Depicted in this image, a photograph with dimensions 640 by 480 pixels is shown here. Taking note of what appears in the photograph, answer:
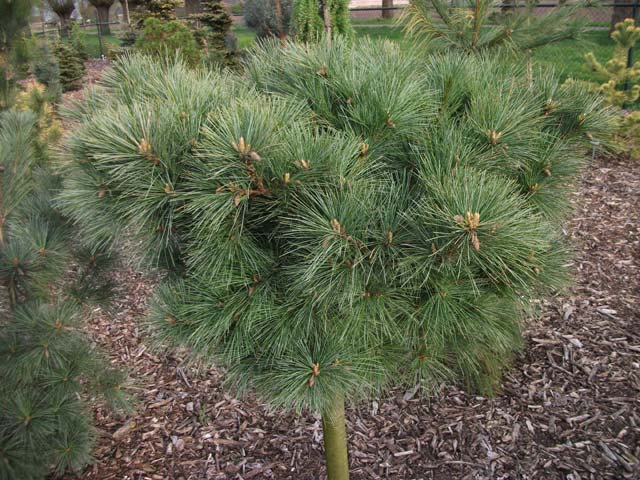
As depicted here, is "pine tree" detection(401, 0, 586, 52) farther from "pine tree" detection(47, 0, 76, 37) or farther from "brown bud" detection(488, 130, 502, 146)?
"pine tree" detection(47, 0, 76, 37)

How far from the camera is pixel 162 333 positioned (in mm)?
1869

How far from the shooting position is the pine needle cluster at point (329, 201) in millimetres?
1443

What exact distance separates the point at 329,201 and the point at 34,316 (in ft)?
4.69

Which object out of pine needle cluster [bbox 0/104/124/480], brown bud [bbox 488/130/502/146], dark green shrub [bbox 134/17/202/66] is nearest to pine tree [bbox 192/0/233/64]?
dark green shrub [bbox 134/17/202/66]

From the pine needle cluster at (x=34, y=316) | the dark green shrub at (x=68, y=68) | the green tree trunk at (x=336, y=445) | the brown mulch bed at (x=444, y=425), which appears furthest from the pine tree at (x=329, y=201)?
the dark green shrub at (x=68, y=68)

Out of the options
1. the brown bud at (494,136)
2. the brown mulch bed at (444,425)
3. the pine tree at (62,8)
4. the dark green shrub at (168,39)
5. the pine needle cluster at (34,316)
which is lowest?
the brown mulch bed at (444,425)

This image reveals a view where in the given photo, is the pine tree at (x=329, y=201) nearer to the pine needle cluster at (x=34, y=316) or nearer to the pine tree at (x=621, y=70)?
the pine needle cluster at (x=34, y=316)

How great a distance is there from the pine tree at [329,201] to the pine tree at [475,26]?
5.08ft

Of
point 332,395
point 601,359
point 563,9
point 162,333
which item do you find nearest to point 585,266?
point 601,359

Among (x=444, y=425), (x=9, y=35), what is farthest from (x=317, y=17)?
(x=444, y=425)

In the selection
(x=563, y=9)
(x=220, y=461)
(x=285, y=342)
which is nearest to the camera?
(x=285, y=342)

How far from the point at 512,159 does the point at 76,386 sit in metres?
1.93

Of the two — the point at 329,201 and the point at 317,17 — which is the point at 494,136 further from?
the point at 317,17

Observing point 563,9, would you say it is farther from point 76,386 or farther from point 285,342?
point 76,386
